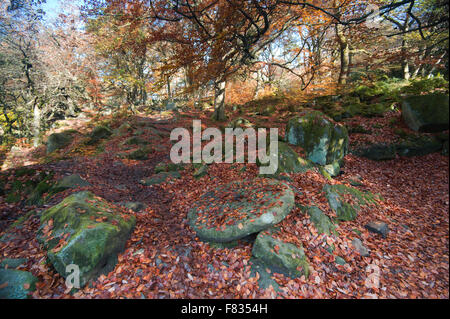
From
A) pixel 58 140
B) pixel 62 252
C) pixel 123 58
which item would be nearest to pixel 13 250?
pixel 62 252

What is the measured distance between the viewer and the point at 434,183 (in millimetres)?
2213

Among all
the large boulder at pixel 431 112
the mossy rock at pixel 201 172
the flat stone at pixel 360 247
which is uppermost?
the large boulder at pixel 431 112

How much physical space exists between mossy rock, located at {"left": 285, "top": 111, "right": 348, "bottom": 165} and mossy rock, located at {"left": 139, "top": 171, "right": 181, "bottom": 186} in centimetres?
504

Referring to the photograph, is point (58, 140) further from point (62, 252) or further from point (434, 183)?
point (434, 183)

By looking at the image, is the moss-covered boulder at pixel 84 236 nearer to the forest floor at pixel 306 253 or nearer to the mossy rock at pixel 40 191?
the forest floor at pixel 306 253

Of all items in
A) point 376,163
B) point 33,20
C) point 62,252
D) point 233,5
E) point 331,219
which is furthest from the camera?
point 33,20

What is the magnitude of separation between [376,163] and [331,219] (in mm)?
4078

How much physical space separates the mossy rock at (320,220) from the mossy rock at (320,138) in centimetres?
310

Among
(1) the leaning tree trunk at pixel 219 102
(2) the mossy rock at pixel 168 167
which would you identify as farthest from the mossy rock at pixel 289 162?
(1) the leaning tree trunk at pixel 219 102

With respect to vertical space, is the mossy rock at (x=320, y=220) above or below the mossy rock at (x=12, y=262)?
above

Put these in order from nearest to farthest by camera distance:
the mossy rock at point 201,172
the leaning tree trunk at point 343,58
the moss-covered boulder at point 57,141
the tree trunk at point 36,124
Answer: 1. the mossy rock at point 201,172
2. the moss-covered boulder at point 57,141
3. the leaning tree trunk at point 343,58
4. the tree trunk at point 36,124

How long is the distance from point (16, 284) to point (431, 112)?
595cm

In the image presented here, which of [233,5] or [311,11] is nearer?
[233,5]

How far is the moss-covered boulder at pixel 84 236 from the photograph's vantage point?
3.19m
